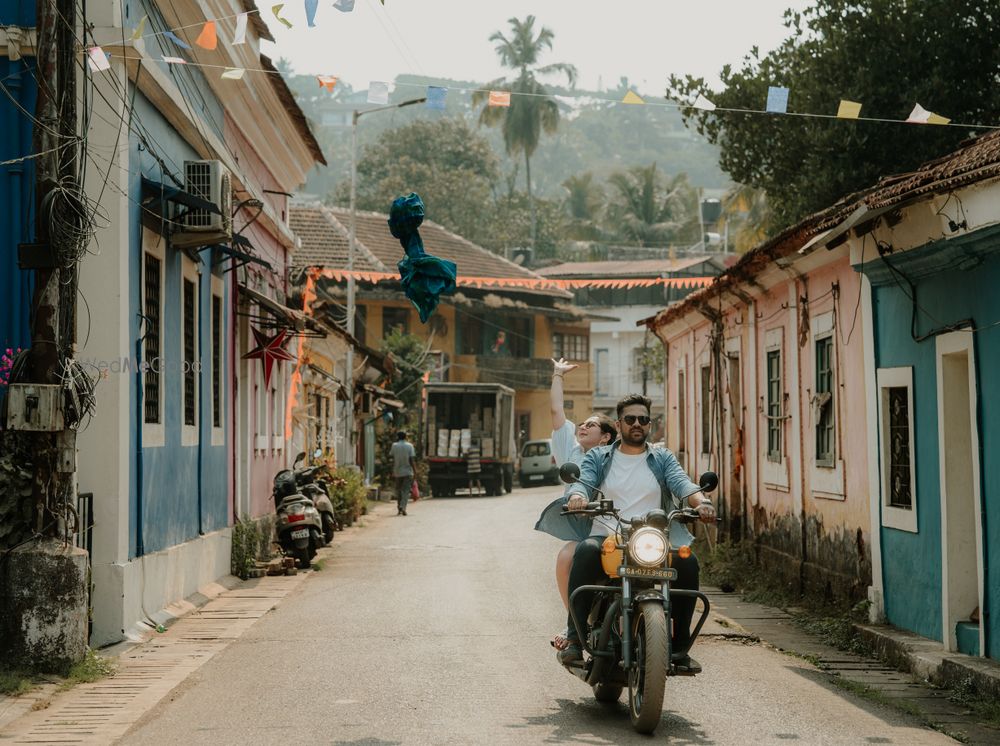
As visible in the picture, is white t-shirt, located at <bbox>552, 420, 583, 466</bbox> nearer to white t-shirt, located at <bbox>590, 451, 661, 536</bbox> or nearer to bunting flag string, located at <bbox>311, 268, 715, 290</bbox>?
white t-shirt, located at <bbox>590, 451, 661, 536</bbox>

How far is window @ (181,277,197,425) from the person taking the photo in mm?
14805

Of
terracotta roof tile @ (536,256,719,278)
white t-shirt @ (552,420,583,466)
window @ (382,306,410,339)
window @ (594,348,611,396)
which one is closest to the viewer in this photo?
white t-shirt @ (552,420,583,466)

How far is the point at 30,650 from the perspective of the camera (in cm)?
924

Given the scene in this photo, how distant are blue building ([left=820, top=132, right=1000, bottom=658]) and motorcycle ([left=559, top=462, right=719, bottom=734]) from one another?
8.92 ft

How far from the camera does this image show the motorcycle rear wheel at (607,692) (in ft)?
27.2

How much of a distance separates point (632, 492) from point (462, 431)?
30.8 meters

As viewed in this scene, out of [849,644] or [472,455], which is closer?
[849,644]

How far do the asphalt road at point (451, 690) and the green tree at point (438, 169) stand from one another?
5032 centimetres

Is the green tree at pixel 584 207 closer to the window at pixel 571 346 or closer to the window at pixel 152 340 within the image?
the window at pixel 571 346

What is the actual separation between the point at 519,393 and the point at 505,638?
152 feet

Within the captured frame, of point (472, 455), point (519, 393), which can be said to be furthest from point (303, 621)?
point (519, 393)

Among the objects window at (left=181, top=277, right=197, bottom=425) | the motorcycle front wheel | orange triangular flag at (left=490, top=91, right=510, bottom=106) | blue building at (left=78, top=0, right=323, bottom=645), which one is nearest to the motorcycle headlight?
the motorcycle front wheel

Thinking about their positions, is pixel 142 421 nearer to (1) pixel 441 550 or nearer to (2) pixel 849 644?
(2) pixel 849 644

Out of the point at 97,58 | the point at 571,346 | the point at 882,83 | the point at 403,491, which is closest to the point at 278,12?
the point at 97,58
